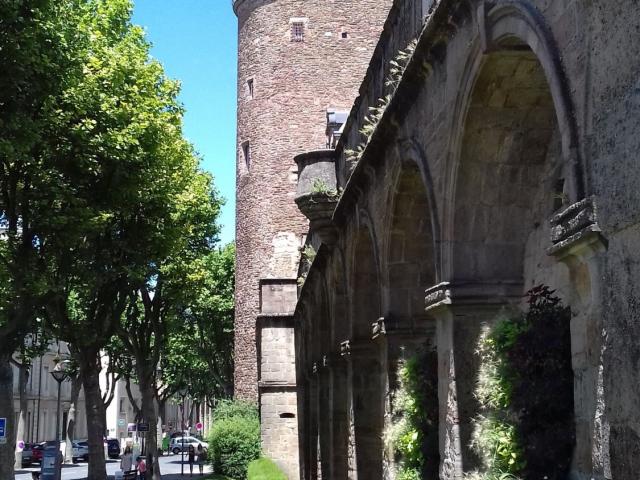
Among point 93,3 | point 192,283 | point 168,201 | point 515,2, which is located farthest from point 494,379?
point 192,283

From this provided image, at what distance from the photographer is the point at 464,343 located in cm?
781

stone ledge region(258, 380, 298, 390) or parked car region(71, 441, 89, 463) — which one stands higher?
stone ledge region(258, 380, 298, 390)

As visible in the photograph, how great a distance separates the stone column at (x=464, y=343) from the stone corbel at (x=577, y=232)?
2.83 m

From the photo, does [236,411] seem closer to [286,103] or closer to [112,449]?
[286,103]

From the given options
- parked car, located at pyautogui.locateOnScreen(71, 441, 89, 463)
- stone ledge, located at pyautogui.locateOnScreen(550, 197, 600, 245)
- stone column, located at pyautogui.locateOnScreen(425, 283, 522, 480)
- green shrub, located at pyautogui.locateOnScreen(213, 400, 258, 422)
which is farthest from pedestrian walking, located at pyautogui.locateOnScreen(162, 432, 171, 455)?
stone ledge, located at pyautogui.locateOnScreen(550, 197, 600, 245)

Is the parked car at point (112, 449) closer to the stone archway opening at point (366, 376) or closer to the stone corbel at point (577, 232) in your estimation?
the stone archway opening at point (366, 376)

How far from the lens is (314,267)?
19.8 m

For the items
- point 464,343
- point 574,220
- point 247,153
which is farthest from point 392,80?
point 247,153

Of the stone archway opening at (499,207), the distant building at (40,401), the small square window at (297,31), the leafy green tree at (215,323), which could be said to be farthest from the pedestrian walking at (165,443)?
the stone archway opening at (499,207)

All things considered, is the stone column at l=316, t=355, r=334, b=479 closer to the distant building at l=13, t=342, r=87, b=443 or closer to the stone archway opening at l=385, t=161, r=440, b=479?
the stone archway opening at l=385, t=161, r=440, b=479

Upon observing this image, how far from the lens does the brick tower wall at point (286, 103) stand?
31594 mm

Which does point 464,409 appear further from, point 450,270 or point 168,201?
point 168,201

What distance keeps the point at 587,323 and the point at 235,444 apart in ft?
88.6

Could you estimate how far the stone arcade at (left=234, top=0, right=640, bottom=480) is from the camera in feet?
14.3
